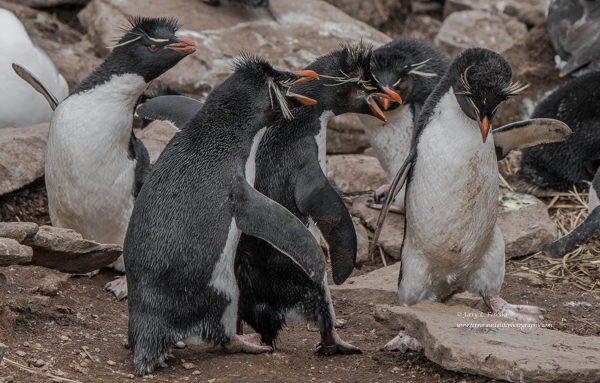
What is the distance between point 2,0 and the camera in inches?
325

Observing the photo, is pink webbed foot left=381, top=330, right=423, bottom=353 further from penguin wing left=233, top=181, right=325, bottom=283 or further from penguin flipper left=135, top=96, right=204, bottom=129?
penguin flipper left=135, top=96, right=204, bottom=129

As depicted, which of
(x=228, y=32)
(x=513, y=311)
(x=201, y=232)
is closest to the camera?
(x=201, y=232)

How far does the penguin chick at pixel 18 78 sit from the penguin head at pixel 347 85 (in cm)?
285

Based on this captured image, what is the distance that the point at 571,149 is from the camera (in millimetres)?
5969

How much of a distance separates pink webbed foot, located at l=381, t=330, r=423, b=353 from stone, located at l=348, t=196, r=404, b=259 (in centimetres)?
156

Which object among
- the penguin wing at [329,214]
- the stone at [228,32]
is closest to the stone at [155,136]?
the stone at [228,32]

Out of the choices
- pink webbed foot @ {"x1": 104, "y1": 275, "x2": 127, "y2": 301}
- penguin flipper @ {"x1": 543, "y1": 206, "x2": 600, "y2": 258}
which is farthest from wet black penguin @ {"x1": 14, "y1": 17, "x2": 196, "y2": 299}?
penguin flipper @ {"x1": 543, "y1": 206, "x2": 600, "y2": 258}

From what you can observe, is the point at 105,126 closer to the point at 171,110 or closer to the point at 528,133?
the point at 171,110

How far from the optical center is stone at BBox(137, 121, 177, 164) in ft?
17.8

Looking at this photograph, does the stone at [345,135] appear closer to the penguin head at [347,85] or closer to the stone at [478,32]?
the stone at [478,32]

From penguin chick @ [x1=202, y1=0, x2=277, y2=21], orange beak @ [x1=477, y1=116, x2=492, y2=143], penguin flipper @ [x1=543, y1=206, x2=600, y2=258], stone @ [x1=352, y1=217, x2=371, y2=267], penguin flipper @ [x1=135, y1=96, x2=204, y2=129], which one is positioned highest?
penguin chick @ [x1=202, y1=0, x2=277, y2=21]

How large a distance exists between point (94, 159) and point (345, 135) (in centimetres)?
321

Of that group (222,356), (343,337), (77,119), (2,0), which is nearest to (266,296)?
(222,356)

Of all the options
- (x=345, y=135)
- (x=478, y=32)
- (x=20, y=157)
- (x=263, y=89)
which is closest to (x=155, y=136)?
(x=20, y=157)
